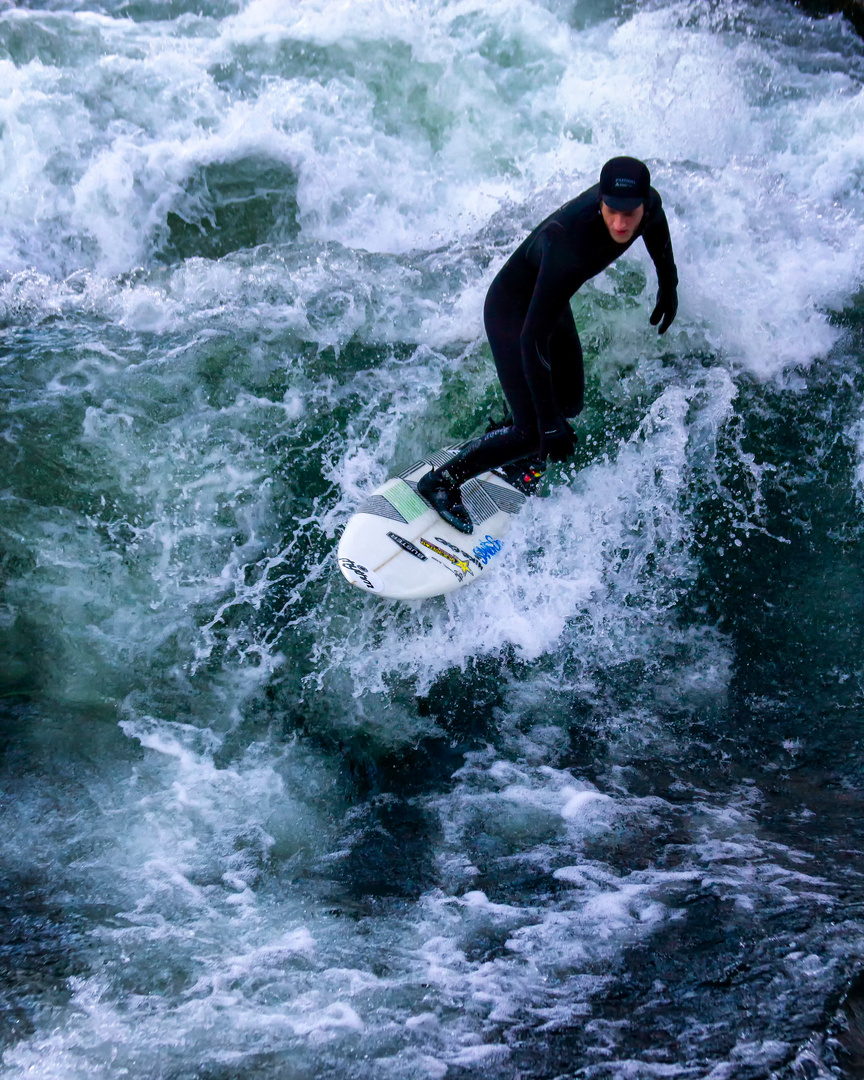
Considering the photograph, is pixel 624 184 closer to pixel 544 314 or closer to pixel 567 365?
pixel 544 314

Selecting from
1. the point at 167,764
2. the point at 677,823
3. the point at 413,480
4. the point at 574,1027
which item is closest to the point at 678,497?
the point at 413,480

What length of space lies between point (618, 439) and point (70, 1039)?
4.21 meters

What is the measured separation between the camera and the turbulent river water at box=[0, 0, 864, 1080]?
314 centimetres

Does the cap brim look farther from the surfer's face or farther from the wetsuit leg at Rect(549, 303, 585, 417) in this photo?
the wetsuit leg at Rect(549, 303, 585, 417)

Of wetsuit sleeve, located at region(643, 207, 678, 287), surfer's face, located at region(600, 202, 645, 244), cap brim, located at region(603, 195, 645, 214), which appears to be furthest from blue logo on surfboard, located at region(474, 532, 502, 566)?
cap brim, located at region(603, 195, 645, 214)

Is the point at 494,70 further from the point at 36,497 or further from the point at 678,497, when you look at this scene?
the point at 36,497

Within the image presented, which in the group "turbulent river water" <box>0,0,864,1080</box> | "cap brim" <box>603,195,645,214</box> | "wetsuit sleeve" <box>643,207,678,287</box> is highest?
"cap brim" <box>603,195,645,214</box>

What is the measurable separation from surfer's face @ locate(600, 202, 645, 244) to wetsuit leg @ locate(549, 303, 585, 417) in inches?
24.8

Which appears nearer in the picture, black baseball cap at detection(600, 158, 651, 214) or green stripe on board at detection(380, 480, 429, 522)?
black baseball cap at detection(600, 158, 651, 214)

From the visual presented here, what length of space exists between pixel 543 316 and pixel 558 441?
2.39 feet

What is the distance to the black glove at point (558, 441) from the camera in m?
3.83

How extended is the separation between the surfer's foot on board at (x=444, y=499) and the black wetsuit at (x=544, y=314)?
72 mm

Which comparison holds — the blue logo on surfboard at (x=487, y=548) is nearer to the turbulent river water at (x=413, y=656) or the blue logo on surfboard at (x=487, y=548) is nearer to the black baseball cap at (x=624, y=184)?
the turbulent river water at (x=413, y=656)

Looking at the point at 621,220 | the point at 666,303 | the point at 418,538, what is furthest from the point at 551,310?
the point at 418,538
